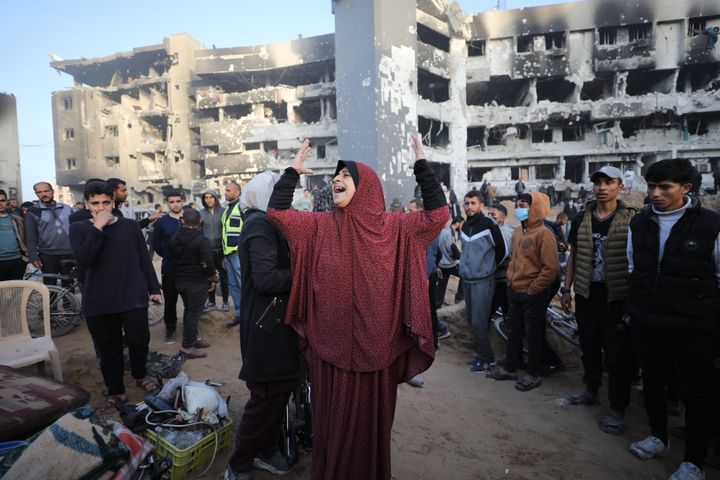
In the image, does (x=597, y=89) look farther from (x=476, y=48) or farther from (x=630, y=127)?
(x=476, y=48)

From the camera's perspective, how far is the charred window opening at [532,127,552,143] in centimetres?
2830

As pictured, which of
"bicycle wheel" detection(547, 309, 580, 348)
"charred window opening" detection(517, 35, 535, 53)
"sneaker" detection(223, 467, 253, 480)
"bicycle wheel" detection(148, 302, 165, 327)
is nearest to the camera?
"sneaker" detection(223, 467, 253, 480)

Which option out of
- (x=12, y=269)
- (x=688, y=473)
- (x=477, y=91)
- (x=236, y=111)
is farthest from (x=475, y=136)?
(x=688, y=473)

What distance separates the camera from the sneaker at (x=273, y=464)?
2514 mm

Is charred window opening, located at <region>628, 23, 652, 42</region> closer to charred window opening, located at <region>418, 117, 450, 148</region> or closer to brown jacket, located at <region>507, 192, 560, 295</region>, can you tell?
charred window opening, located at <region>418, 117, 450, 148</region>

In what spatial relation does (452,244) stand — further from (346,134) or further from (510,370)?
(346,134)

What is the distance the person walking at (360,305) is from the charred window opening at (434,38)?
26812 mm

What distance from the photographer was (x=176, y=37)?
31.9 meters

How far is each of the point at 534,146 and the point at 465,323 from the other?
2527cm

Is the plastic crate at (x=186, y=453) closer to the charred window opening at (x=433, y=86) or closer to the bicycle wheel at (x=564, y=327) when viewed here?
the bicycle wheel at (x=564, y=327)

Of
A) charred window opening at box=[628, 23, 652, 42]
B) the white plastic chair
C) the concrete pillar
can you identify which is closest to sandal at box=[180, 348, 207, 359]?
the white plastic chair

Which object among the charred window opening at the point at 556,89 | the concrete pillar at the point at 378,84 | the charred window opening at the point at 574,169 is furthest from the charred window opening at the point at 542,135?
the concrete pillar at the point at 378,84

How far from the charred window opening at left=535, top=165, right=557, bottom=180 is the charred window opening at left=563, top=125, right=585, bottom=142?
2.91m

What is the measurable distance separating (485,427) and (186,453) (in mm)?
2397
